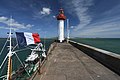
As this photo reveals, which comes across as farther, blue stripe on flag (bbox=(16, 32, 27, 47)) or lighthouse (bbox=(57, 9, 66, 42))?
lighthouse (bbox=(57, 9, 66, 42))

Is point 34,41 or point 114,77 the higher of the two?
point 34,41

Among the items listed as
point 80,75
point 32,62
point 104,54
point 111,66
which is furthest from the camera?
point 32,62

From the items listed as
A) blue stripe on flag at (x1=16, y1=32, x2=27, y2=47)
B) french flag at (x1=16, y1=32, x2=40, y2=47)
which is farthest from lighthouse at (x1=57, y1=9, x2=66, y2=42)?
blue stripe on flag at (x1=16, y1=32, x2=27, y2=47)

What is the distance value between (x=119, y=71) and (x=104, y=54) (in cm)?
190

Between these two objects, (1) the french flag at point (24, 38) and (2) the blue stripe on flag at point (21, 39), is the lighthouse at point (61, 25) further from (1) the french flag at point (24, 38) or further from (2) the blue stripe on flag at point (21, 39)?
(2) the blue stripe on flag at point (21, 39)

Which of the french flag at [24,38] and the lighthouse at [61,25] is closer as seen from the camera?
the french flag at [24,38]

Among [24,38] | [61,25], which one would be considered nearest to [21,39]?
[24,38]

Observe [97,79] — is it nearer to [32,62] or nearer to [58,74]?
[58,74]

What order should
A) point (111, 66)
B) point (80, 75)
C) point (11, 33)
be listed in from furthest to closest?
point (111, 66), point (80, 75), point (11, 33)

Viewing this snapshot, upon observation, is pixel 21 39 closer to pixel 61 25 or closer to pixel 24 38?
pixel 24 38

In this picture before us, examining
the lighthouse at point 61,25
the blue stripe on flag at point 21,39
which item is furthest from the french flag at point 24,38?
the lighthouse at point 61,25

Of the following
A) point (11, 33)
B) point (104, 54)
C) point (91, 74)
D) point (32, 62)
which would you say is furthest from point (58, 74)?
point (32, 62)

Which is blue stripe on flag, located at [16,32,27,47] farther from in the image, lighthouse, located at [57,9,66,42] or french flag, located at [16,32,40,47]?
lighthouse, located at [57,9,66,42]

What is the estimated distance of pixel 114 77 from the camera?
17.9 feet
